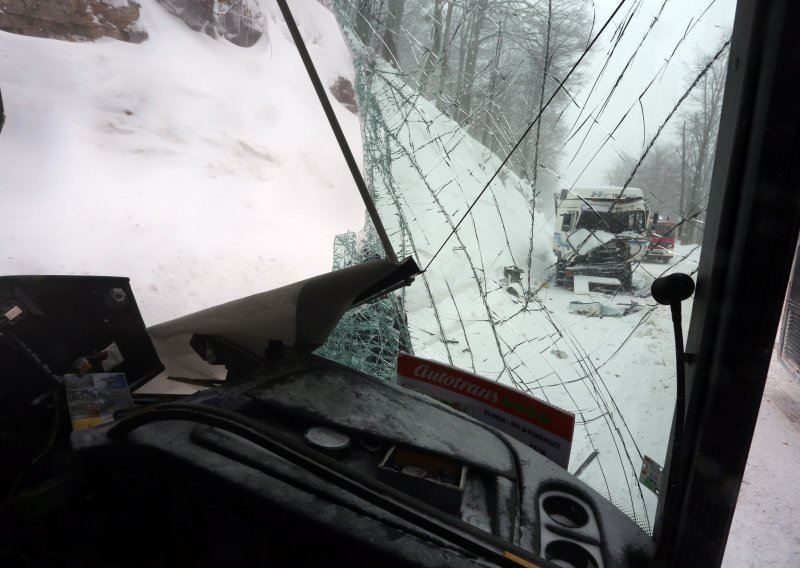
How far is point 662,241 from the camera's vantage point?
161cm

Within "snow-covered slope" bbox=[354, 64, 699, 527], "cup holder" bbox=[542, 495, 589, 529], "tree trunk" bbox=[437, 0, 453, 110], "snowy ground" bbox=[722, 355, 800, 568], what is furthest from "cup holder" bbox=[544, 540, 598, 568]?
"tree trunk" bbox=[437, 0, 453, 110]

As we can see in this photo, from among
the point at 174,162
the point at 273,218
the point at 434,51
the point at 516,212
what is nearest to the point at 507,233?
the point at 516,212

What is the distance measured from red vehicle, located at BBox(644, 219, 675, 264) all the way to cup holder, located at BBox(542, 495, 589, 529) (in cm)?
107

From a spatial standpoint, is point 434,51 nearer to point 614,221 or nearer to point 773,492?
point 614,221

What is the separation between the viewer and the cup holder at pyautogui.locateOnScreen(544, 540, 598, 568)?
31.0 inches

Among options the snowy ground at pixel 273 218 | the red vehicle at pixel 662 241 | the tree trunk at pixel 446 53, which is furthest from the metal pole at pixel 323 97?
the tree trunk at pixel 446 53

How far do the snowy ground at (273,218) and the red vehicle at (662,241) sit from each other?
0.22ft

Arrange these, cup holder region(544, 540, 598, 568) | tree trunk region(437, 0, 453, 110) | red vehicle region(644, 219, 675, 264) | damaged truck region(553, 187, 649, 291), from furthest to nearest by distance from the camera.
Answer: tree trunk region(437, 0, 453, 110) < damaged truck region(553, 187, 649, 291) < red vehicle region(644, 219, 675, 264) < cup holder region(544, 540, 598, 568)

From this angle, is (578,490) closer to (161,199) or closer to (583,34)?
(583,34)

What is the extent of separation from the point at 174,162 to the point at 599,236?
973 centimetres

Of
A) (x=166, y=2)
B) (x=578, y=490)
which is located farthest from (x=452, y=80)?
(x=166, y=2)

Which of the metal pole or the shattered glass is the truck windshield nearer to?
the shattered glass

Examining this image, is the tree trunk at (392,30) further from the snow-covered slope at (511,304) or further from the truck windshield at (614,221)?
the truck windshield at (614,221)

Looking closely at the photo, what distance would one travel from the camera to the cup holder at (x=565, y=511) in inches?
34.2
